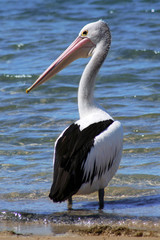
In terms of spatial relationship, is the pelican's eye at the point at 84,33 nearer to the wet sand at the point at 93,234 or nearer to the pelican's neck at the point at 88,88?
the pelican's neck at the point at 88,88

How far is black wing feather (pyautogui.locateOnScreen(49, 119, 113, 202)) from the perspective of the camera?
4.52m

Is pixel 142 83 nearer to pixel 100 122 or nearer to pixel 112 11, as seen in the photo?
pixel 100 122

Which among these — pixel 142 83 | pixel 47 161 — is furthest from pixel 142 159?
pixel 142 83

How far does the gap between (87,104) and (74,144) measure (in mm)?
612

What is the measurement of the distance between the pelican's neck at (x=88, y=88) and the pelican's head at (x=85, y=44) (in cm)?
16

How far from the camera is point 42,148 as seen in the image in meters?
6.63

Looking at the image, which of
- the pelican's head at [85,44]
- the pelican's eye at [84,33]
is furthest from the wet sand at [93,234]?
the pelican's eye at [84,33]

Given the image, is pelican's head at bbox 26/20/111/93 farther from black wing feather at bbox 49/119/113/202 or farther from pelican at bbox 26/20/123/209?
black wing feather at bbox 49/119/113/202

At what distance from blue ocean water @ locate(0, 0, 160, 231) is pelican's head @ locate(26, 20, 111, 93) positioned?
112cm

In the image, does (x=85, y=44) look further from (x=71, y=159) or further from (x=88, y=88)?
(x=71, y=159)

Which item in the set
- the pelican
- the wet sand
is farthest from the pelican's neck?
the wet sand

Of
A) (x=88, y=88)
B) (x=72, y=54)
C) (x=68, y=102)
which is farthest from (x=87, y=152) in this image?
(x=68, y=102)

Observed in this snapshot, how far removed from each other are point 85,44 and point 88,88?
60 cm

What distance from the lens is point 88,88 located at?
5219 millimetres
